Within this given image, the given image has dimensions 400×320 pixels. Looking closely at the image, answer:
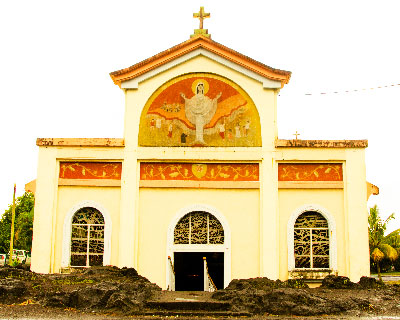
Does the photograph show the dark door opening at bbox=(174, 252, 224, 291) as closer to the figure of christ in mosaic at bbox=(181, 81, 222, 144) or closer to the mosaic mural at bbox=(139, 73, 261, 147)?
the mosaic mural at bbox=(139, 73, 261, 147)

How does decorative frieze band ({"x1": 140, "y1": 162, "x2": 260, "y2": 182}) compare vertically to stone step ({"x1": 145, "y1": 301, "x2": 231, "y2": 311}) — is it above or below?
above

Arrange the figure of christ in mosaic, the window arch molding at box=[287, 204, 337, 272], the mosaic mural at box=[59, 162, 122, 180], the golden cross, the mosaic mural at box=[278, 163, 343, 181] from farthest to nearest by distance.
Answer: the golden cross, the figure of christ in mosaic, the mosaic mural at box=[59, 162, 122, 180], the mosaic mural at box=[278, 163, 343, 181], the window arch molding at box=[287, 204, 337, 272]

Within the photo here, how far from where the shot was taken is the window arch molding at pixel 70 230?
17594 mm

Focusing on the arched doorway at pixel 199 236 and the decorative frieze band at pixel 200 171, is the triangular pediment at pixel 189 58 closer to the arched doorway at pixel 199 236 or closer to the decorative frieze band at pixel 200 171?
the decorative frieze band at pixel 200 171

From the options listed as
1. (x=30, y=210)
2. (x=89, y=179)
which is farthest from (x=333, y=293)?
(x=30, y=210)

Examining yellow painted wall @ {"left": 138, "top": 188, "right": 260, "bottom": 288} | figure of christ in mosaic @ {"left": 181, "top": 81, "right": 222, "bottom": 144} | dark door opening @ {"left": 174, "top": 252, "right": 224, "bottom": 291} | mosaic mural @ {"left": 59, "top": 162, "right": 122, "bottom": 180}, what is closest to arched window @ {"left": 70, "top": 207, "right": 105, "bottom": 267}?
mosaic mural @ {"left": 59, "top": 162, "right": 122, "bottom": 180}

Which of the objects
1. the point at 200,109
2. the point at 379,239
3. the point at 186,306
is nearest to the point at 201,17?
the point at 200,109

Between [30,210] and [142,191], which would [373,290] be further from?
[30,210]

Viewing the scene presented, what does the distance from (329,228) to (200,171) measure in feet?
15.5

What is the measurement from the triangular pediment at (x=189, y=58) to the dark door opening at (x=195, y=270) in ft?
23.3

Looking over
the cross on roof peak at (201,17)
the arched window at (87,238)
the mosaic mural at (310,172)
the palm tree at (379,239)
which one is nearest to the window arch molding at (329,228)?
the mosaic mural at (310,172)

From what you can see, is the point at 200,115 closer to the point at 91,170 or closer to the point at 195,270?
the point at 91,170

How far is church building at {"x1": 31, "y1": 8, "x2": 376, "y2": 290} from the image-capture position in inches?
690

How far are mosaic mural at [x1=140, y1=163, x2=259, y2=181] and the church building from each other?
0.11ft
